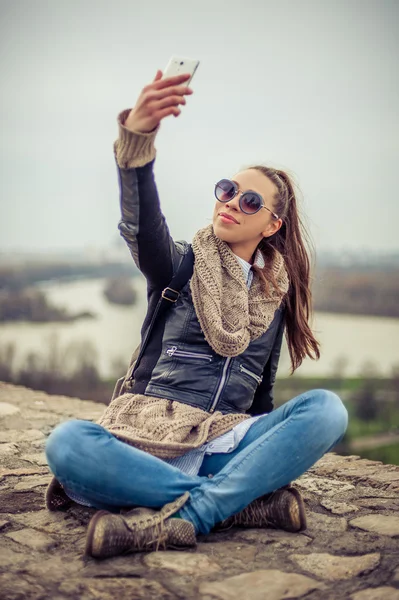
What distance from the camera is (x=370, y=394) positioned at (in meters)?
22.1

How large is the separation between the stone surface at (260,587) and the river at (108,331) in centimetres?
1264

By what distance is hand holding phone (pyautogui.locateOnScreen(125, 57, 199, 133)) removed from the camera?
2400 millimetres

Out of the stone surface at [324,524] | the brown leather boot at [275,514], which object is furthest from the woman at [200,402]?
the stone surface at [324,524]

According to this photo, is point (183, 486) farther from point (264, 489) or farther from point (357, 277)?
point (357, 277)

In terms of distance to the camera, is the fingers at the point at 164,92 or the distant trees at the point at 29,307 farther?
the distant trees at the point at 29,307

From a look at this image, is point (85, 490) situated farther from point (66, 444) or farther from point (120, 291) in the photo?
point (120, 291)

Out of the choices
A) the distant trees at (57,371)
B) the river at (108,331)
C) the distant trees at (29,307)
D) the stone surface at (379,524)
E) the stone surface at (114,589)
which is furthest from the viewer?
the distant trees at (29,307)

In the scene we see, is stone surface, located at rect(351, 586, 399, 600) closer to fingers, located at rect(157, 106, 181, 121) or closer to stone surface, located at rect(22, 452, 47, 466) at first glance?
fingers, located at rect(157, 106, 181, 121)

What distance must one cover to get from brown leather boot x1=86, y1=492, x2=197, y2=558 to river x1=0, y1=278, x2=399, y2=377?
488 inches

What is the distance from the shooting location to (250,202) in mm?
3000

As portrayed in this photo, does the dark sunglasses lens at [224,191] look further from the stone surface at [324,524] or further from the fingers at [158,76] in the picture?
the stone surface at [324,524]

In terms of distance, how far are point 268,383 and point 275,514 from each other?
2.03ft

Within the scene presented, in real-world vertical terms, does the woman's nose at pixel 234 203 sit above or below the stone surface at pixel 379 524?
above

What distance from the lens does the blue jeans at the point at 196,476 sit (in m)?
2.44
